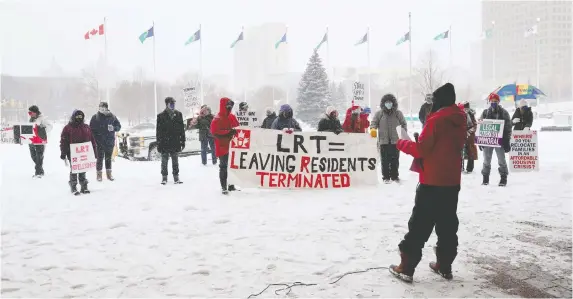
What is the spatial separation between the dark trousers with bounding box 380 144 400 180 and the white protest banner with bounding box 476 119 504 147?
1732 millimetres

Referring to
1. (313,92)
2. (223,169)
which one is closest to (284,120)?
(223,169)

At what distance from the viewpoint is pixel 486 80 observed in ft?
448

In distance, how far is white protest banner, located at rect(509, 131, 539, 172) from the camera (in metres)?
11.0

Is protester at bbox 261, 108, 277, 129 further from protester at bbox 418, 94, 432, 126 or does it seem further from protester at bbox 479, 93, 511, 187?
protester at bbox 479, 93, 511, 187

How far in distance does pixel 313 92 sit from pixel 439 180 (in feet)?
158

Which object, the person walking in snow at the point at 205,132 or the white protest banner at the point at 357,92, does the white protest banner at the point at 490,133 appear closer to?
the white protest banner at the point at 357,92

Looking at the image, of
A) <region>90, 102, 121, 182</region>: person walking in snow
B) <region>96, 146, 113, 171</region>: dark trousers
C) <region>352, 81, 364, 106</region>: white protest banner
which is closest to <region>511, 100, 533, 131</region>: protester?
<region>352, 81, 364, 106</region>: white protest banner

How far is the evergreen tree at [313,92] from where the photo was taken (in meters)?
51.5

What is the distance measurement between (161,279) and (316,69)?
48.1 metres

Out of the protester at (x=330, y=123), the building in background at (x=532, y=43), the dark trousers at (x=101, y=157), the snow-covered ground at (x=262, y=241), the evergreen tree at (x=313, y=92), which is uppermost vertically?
the building in background at (x=532, y=43)

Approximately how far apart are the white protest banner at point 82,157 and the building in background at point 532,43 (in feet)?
375

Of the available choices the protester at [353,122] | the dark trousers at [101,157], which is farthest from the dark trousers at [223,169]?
the dark trousers at [101,157]

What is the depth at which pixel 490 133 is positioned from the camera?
9.83 meters

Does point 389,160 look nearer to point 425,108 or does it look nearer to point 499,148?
point 499,148
